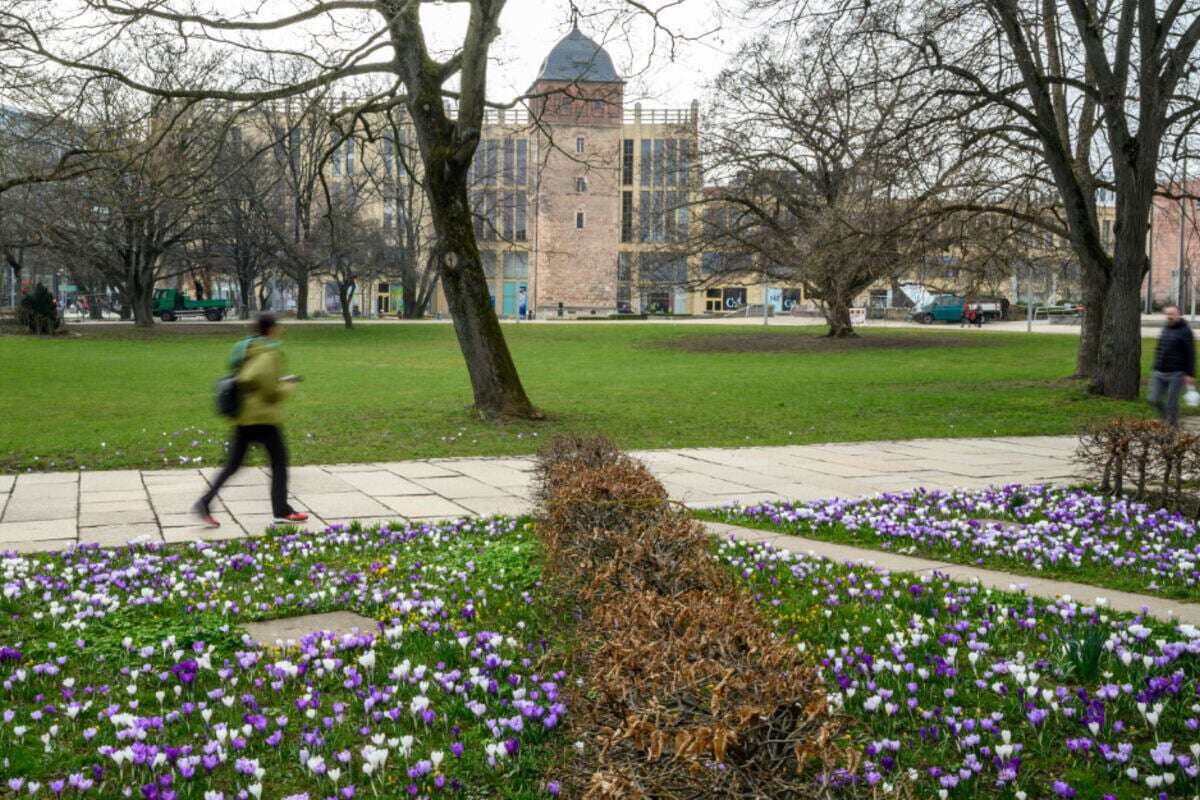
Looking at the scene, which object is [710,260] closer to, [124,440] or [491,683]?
[124,440]

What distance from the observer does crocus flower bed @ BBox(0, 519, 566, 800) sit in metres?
3.49

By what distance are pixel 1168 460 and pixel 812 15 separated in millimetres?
9988

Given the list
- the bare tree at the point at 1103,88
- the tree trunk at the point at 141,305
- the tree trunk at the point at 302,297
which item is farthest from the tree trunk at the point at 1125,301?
the tree trunk at the point at 141,305

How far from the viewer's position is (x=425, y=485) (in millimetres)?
10156

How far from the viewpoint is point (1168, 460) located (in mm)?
8430

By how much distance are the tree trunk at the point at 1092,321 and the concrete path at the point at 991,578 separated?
1417cm

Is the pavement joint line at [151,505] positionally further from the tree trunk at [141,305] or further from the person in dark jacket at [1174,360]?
the tree trunk at [141,305]

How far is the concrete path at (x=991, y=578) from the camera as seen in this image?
5656 mm

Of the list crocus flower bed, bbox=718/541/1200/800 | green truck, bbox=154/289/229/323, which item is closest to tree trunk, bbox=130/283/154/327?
green truck, bbox=154/289/229/323

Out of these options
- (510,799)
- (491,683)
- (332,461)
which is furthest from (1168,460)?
(332,461)

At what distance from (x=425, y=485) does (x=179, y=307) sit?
55519mm

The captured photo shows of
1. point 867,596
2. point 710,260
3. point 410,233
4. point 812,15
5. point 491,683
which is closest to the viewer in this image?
point 491,683

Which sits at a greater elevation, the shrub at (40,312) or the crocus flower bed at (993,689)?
the shrub at (40,312)

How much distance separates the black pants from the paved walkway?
24 cm
